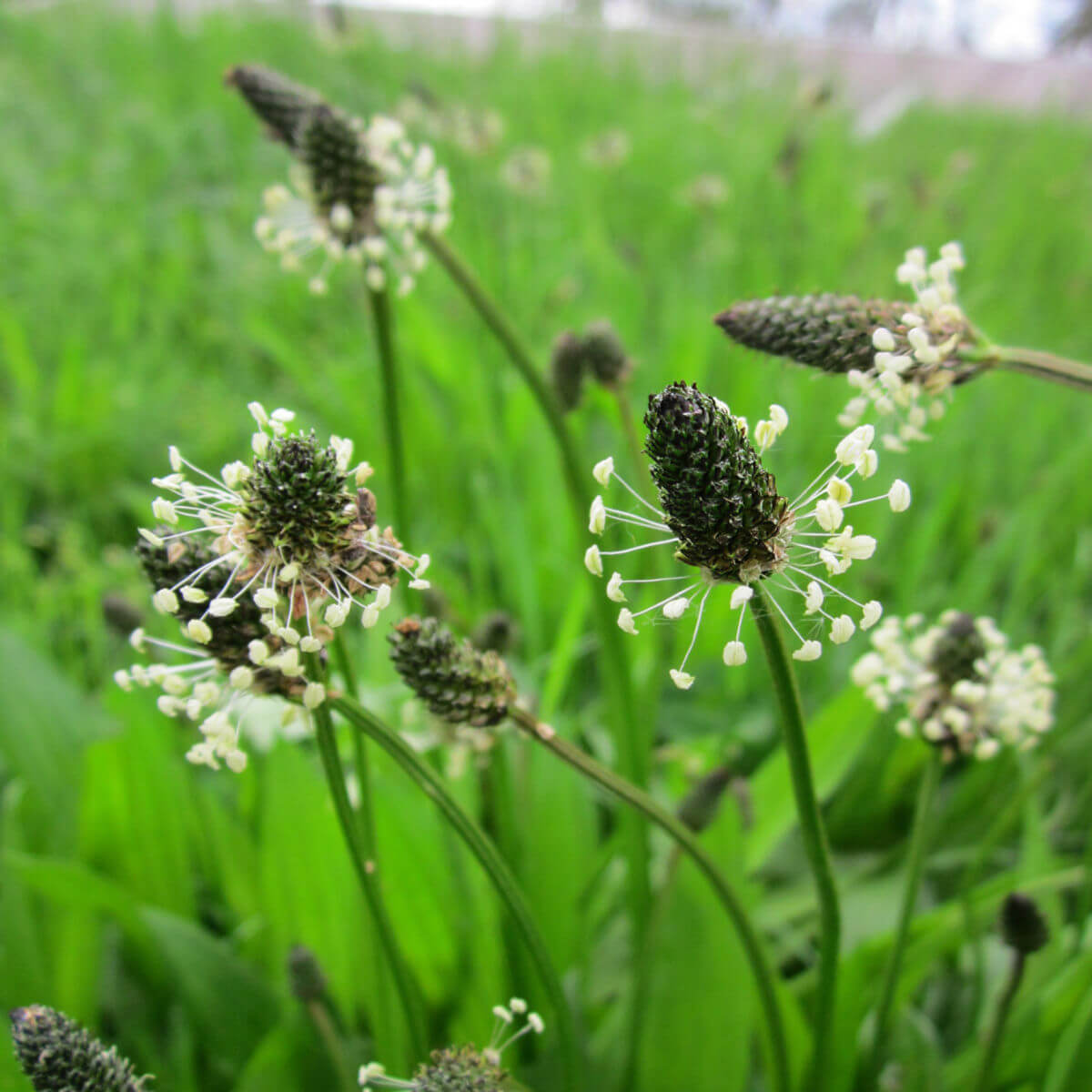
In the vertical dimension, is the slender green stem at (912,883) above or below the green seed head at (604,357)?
below

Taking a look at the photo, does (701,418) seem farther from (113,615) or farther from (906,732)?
(113,615)

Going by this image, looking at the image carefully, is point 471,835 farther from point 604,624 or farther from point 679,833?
point 604,624

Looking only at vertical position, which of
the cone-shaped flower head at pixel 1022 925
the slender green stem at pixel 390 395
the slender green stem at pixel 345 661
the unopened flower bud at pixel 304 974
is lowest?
the cone-shaped flower head at pixel 1022 925

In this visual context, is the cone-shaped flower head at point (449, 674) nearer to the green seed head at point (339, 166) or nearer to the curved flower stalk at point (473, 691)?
the curved flower stalk at point (473, 691)

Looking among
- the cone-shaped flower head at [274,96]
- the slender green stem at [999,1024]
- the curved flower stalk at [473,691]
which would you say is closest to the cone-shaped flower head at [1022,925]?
the slender green stem at [999,1024]

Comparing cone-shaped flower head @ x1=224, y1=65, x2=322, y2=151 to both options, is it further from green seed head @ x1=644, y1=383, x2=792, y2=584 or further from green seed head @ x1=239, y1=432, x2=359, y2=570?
green seed head @ x1=644, y1=383, x2=792, y2=584

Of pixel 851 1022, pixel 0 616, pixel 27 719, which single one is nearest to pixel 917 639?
pixel 851 1022
